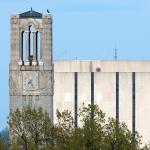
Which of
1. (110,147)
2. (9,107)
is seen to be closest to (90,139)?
(110,147)

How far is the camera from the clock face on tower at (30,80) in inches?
6644

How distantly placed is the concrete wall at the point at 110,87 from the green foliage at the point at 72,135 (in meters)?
42.9

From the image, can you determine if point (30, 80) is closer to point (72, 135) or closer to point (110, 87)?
point (110, 87)

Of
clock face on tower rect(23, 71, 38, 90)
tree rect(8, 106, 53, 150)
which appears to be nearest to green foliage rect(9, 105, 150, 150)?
tree rect(8, 106, 53, 150)

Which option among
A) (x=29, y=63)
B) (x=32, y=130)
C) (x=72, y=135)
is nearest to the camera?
(x=72, y=135)

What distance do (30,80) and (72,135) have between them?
156ft

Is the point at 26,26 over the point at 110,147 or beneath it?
over

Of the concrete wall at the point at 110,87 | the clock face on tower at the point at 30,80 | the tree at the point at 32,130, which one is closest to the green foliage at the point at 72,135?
the tree at the point at 32,130

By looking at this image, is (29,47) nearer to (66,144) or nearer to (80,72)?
(80,72)

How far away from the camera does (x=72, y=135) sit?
122188 mm

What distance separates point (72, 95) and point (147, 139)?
10.6 meters

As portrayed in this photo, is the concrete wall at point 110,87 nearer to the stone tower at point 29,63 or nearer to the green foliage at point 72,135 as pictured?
the stone tower at point 29,63

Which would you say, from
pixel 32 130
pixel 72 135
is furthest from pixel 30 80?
pixel 72 135

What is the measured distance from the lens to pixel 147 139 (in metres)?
173
